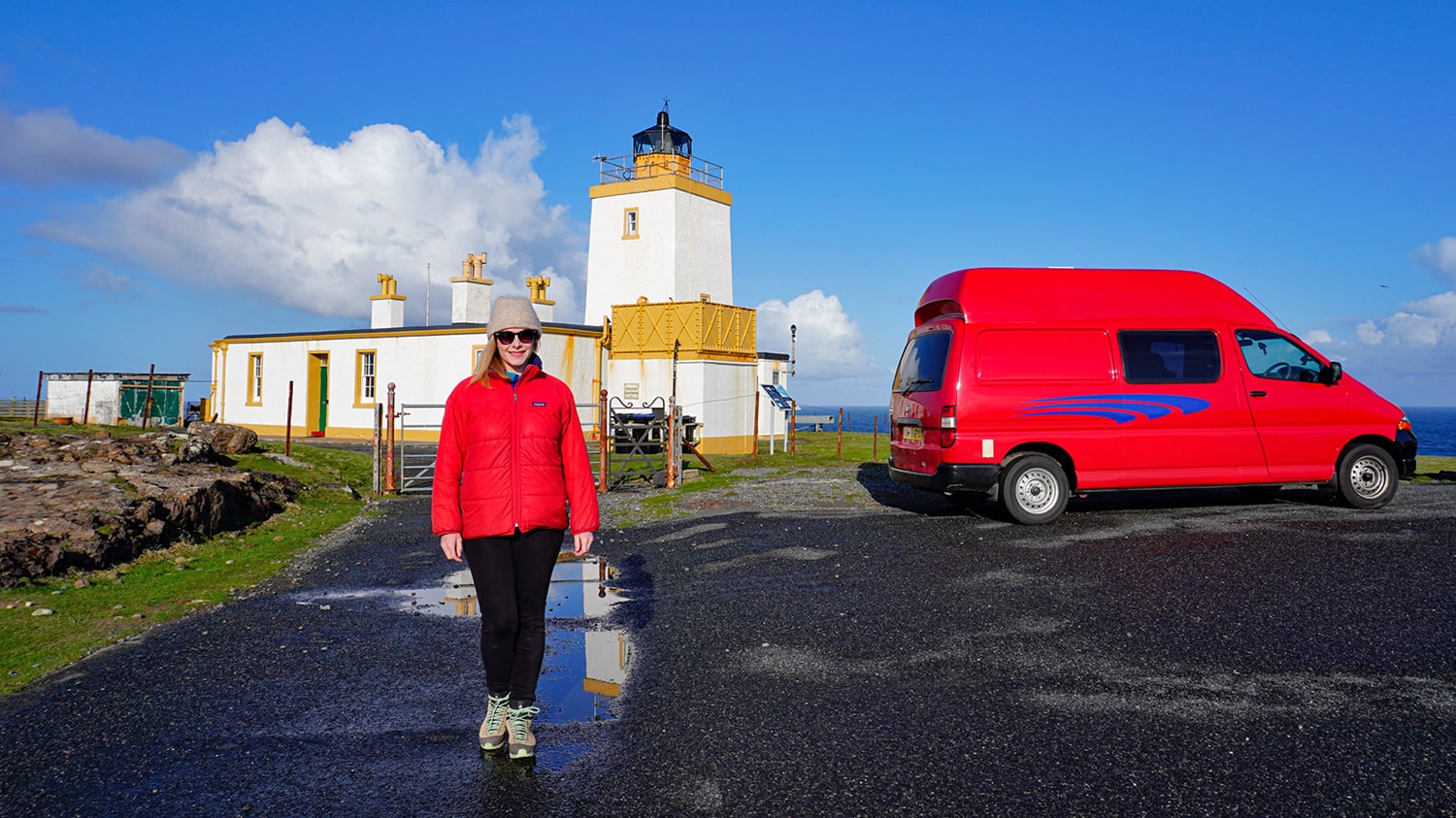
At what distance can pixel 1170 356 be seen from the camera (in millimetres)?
10008

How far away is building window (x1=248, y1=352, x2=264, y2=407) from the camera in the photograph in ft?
101

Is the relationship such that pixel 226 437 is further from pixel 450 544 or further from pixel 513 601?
pixel 513 601

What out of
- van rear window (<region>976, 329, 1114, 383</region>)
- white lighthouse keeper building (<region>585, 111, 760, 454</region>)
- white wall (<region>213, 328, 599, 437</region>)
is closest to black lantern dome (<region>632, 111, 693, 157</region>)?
white lighthouse keeper building (<region>585, 111, 760, 454</region>)

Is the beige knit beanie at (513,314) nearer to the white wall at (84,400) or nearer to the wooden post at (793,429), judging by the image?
the wooden post at (793,429)

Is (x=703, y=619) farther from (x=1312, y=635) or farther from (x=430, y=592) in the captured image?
(x=1312, y=635)

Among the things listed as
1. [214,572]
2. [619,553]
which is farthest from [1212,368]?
[214,572]

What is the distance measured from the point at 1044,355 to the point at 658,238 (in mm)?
20245

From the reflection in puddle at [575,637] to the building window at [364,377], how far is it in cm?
2129

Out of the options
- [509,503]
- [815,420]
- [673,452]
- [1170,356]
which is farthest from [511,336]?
[815,420]

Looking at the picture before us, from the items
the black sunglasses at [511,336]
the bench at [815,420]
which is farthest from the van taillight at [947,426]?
the bench at [815,420]

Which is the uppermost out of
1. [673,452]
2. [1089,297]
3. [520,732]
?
[1089,297]

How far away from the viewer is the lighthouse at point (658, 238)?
93.8ft

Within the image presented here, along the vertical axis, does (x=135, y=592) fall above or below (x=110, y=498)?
below

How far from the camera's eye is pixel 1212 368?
9.99 meters
